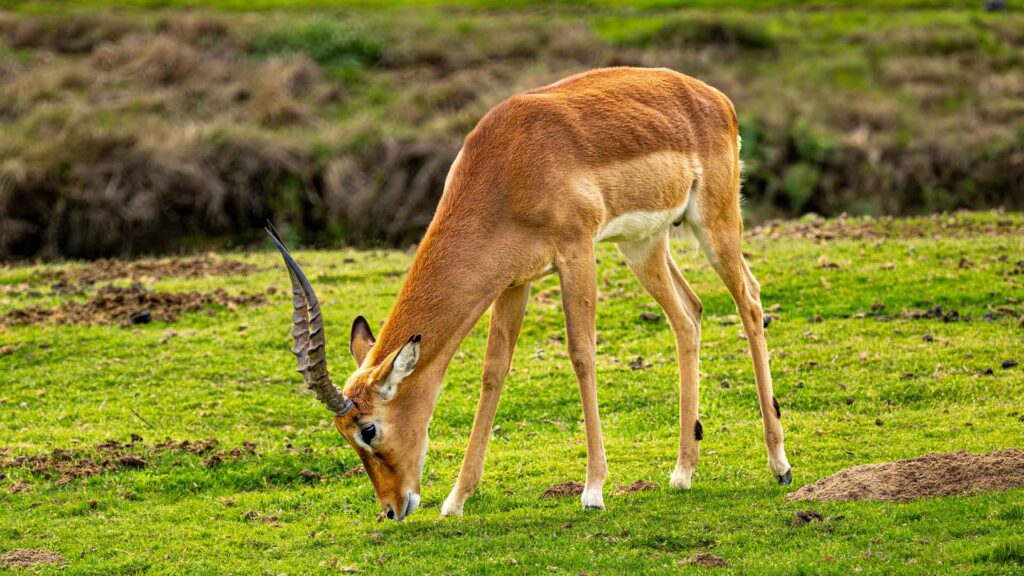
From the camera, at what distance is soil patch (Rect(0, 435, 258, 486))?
10727 mm

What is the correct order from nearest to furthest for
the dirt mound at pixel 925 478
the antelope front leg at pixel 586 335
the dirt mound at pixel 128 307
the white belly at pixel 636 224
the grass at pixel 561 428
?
the grass at pixel 561 428 → the dirt mound at pixel 925 478 → the antelope front leg at pixel 586 335 → the white belly at pixel 636 224 → the dirt mound at pixel 128 307

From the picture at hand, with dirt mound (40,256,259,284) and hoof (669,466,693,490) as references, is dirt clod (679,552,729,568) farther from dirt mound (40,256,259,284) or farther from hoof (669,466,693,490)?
dirt mound (40,256,259,284)

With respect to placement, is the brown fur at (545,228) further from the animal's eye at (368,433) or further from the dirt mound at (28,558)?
the dirt mound at (28,558)

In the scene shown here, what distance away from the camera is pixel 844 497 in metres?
8.64

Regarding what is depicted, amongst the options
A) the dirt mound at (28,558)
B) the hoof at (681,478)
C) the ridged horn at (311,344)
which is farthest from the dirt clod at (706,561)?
the dirt mound at (28,558)

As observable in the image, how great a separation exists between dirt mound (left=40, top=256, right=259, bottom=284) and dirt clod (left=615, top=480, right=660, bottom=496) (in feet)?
31.9

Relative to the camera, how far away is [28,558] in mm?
8602

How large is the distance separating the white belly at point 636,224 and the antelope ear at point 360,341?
6.08 ft

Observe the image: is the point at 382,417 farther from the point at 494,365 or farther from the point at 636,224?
the point at 636,224

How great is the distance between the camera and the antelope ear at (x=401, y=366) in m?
8.04

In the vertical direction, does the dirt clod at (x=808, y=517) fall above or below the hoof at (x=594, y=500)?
above

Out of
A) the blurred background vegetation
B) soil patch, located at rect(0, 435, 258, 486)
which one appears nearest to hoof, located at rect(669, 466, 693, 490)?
soil patch, located at rect(0, 435, 258, 486)

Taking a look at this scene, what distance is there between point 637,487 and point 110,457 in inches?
192

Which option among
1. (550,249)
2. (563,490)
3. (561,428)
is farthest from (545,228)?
(561,428)
